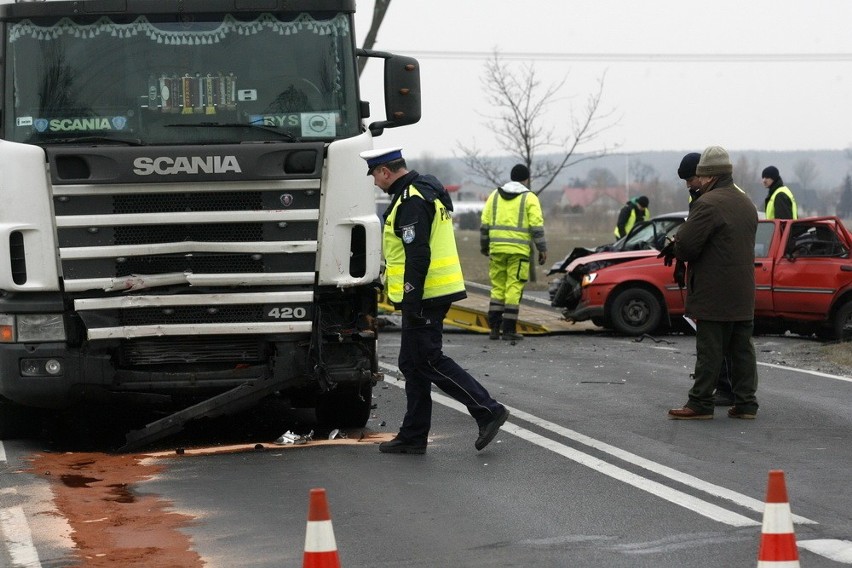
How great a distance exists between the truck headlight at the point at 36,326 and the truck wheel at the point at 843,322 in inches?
422

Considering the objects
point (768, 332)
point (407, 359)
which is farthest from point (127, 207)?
point (768, 332)

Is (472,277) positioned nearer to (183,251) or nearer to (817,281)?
(817,281)

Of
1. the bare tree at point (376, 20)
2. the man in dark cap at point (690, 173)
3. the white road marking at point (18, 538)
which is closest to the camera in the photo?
the white road marking at point (18, 538)

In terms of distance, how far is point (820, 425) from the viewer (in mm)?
10070

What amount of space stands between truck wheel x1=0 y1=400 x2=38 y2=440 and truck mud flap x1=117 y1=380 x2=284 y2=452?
4.41ft

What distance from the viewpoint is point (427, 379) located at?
29.8 feet

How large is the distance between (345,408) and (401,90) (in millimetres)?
2326

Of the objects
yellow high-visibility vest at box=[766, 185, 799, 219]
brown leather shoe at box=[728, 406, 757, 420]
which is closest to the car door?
yellow high-visibility vest at box=[766, 185, 799, 219]

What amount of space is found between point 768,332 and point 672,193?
119 meters

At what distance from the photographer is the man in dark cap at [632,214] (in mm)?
23219

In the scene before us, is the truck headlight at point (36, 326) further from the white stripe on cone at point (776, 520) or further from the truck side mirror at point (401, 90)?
the white stripe on cone at point (776, 520)

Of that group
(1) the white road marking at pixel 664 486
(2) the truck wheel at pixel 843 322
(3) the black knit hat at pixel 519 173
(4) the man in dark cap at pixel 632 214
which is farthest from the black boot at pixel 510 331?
(4) the man in dark cap at pixel 632 214

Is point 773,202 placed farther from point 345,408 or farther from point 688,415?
point 345,408

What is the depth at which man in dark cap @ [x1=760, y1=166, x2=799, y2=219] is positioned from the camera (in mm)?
18391
